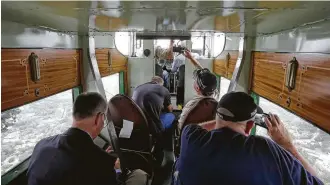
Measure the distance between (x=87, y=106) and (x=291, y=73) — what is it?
1.67m

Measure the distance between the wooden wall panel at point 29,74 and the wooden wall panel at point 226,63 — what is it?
240 centimetres

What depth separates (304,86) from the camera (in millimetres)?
1916

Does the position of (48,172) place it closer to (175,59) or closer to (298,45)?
(298,45)

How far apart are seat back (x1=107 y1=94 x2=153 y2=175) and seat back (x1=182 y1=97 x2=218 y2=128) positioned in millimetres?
724

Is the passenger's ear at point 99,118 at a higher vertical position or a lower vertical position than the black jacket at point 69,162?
higher

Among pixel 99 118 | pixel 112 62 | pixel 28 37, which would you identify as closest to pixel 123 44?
pixel 112 62

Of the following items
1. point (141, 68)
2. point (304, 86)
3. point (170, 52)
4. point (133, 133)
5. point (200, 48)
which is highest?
point (200, 48)

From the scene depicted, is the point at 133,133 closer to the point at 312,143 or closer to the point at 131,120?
the point at 131,120

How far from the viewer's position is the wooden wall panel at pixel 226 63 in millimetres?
4034

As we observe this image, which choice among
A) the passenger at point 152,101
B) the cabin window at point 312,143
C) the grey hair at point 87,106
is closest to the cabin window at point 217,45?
the passenger at point 152,101

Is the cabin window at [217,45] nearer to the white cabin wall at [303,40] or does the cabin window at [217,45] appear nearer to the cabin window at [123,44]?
the cabin window at [123,44]

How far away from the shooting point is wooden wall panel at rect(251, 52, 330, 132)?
1.66m

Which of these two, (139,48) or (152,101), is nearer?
(152,101)

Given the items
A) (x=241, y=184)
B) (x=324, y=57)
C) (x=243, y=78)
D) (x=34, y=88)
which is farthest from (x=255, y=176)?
(x=243, y=78)
